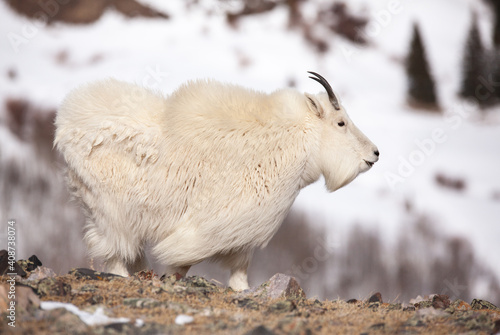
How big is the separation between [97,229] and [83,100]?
1.62 meters

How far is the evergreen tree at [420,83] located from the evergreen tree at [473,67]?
166cm

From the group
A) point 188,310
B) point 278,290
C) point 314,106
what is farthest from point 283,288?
point 314,106

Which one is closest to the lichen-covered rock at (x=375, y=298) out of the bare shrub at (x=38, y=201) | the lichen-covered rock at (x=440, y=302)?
the lichen-covered rock at (x=440, y=302)

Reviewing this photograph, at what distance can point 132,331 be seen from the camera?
4.48 metres

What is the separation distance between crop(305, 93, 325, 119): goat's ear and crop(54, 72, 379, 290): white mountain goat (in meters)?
0.02

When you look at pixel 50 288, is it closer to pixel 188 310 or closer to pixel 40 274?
pixel 40 274

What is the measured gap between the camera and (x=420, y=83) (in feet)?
97.0

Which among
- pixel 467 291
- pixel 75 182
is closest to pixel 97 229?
pixel 75 182

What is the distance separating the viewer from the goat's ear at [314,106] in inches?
287

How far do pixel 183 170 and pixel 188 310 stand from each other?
219 cm

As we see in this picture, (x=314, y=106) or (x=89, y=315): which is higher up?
(x=314, y=106)

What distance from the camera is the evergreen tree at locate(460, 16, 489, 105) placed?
28188 millimetres

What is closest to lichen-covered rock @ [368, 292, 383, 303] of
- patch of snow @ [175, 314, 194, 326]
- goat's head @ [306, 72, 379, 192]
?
goat's head @ [306, 72, 379, 192]

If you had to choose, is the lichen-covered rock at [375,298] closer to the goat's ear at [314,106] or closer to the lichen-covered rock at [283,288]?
the lichen-covered rock at [283,288]
